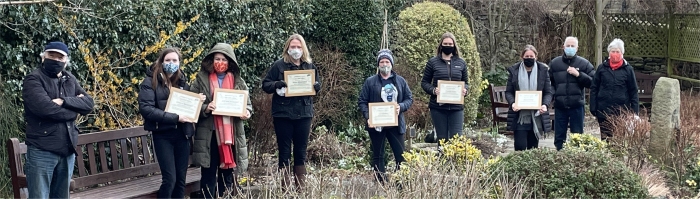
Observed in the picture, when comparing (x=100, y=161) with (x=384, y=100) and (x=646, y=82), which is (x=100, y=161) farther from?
(x=646, y=82)

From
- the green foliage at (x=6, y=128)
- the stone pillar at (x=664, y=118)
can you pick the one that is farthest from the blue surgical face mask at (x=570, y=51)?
the green foliage at (x=6, y=128)

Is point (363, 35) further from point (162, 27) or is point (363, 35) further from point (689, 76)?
point (689, 76)

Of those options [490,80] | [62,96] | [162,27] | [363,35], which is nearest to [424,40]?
[363,35]

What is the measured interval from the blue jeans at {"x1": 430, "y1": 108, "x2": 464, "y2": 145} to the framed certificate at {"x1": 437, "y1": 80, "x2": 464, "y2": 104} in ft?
0.55

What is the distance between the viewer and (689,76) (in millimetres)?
18438

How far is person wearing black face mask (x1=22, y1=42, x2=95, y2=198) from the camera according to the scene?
20.3 ft

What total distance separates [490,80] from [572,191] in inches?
398

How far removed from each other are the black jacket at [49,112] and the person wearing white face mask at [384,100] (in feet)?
9.55

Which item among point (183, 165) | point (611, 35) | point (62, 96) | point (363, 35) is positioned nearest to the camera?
point (62, 96)

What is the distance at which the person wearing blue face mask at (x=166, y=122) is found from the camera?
6.82m

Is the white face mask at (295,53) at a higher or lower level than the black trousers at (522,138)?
higher

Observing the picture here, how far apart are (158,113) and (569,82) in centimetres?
471

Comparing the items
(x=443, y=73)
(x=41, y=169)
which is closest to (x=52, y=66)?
(x=41, y=169)

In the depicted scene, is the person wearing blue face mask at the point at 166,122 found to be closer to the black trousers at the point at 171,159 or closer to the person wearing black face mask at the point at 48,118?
the black trousers at the point at 171,159
